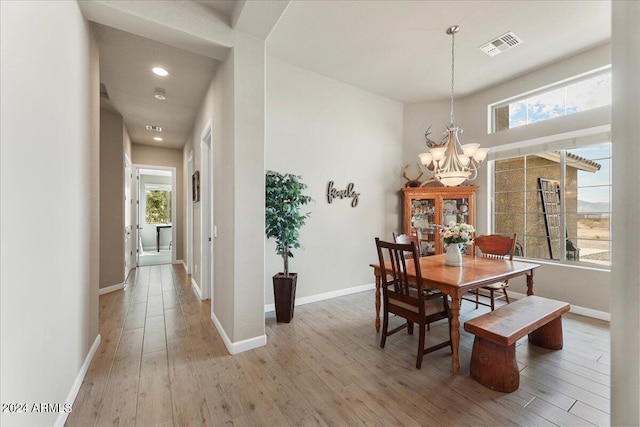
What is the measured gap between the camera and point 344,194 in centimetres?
406

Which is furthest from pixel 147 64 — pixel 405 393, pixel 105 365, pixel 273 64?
pixel 405 393

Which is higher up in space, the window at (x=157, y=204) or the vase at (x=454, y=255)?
the window at (x=157, y=204)

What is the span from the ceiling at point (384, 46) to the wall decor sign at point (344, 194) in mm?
1618

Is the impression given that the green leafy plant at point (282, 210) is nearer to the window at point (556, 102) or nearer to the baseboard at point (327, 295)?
the baseboard at point (327, 295)

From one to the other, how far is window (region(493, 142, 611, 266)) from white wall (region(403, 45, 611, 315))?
22 cm

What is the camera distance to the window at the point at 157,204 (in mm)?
9039

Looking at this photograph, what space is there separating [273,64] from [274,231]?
220 centimetres

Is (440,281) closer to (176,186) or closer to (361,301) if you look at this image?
(361,301)

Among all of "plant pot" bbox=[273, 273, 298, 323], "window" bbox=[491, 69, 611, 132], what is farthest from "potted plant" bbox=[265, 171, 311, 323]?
"window" bbox=[491, 69, 611, 132]

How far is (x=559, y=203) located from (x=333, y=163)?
3175 millimetres

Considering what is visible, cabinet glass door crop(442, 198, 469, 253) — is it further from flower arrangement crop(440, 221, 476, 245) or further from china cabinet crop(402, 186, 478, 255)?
flower arrangement crop(440, 221, 476, 245)

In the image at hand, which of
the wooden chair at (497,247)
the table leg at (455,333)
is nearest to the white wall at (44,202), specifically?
the table leg at (455,333)

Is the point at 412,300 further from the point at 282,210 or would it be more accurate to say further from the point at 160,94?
the point at 160,94

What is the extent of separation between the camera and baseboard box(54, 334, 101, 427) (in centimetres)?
155
